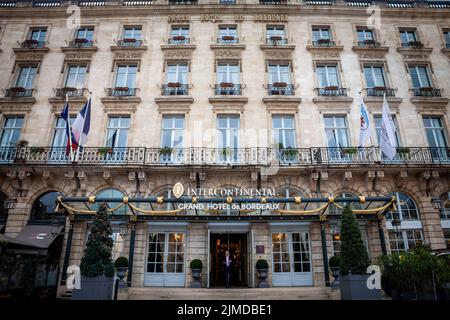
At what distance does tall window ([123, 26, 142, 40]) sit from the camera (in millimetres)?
19312

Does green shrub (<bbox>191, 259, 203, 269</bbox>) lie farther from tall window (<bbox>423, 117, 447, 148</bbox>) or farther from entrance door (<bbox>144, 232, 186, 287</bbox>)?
tall window (<bbox>423, 117, 447, 148</bbox>)

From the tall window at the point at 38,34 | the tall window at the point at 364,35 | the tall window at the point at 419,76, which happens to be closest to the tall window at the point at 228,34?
the tall window at the point at 364,35

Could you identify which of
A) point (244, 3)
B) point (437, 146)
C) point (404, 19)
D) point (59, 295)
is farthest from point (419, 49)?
point (59, 295)

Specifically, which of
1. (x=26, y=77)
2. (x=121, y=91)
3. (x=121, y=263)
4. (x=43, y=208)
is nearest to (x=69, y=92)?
(x=121, y=91)

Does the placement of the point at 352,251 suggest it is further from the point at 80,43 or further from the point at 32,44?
the point at 32,44

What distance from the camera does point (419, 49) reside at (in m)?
Answer: 18.4

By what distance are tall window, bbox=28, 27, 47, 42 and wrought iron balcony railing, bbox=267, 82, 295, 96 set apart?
15437 millimetres

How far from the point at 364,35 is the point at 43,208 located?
72.9 ft

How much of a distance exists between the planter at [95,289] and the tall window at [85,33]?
640 inches

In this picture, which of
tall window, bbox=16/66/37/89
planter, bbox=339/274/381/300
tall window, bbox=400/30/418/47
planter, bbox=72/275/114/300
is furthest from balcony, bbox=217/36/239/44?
planter, bbox=72/275/114/300

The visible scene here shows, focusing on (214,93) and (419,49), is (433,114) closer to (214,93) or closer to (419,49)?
(419,49)

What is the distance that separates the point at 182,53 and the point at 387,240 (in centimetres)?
1590

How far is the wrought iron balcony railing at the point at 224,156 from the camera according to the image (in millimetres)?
15188

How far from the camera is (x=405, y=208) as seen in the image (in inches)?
603
